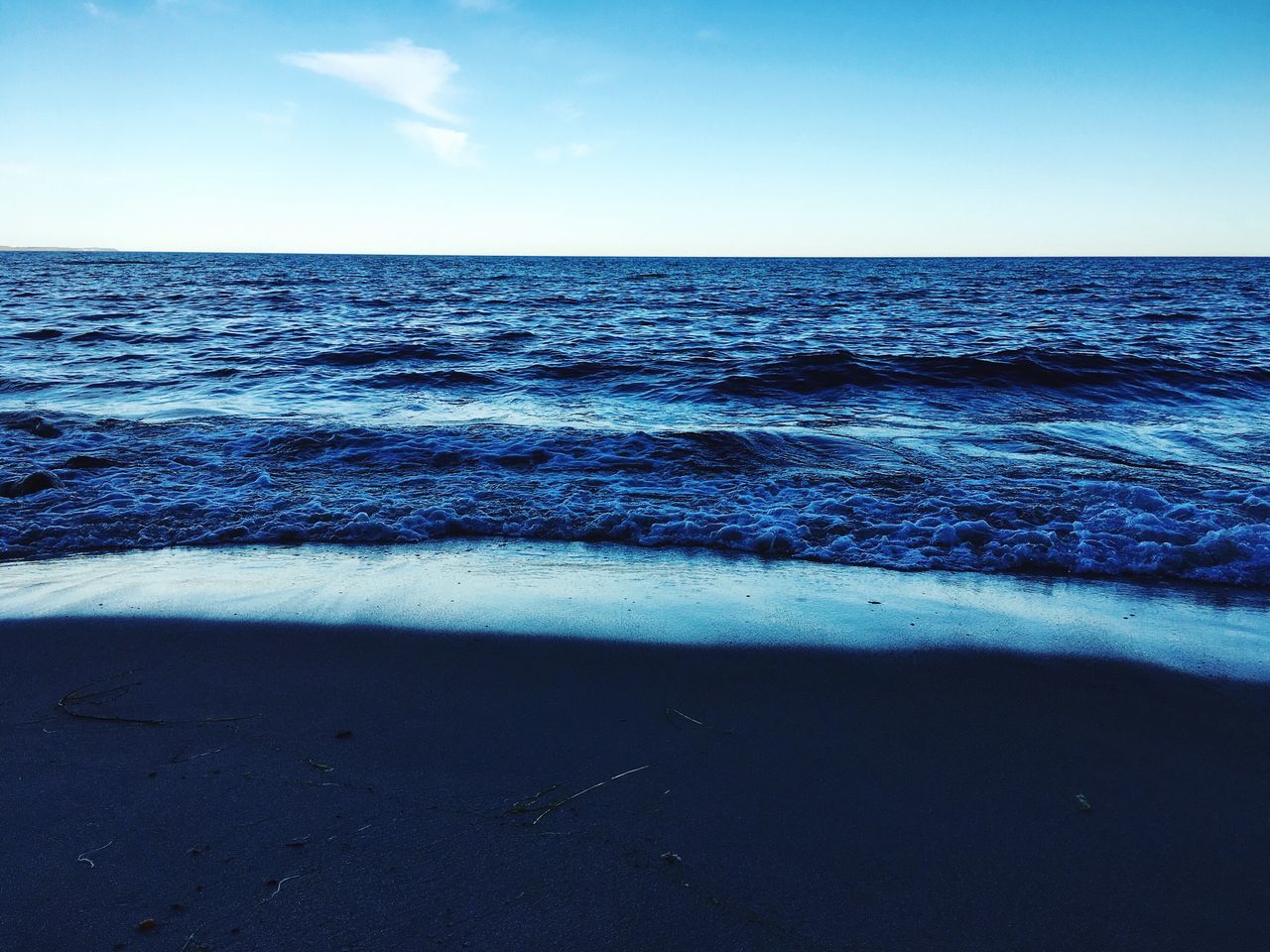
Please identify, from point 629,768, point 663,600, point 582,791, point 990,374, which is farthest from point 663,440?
point 990,374

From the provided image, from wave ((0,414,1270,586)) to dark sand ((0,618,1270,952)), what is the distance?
1.77 m

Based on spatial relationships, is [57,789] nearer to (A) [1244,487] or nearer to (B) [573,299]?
(A) [1244,487]

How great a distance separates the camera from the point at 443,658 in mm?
3459

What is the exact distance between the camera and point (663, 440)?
8578 mm

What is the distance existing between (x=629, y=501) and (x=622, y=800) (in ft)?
12.7

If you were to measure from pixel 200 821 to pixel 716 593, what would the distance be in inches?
107

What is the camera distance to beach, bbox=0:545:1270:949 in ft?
6.57

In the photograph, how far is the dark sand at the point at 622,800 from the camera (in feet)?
6.50

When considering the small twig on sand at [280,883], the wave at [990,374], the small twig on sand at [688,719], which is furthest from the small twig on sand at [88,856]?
the wave at [990,374]

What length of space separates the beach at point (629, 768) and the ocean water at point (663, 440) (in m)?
1.10

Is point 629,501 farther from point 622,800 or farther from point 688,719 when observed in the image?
point 622,800

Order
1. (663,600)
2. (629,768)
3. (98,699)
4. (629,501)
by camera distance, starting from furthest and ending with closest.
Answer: (629,501) < (663,600) < (98,699) < (629,768)

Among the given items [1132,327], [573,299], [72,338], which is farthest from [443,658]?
[573,299]

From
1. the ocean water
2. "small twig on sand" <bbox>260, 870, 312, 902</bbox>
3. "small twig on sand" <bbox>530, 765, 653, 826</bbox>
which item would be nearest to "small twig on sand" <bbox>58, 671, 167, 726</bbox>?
"small twig on sand" <bbox>260, 870, 312, 902</bbox>
